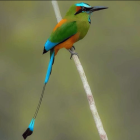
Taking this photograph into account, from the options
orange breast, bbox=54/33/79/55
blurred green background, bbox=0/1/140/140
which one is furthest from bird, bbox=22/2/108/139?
blurred green background, bbox=0/1/140/140

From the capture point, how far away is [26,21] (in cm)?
351

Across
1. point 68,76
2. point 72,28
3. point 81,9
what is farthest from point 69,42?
point 68,76

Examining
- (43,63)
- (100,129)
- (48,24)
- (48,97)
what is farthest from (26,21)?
(100,129)

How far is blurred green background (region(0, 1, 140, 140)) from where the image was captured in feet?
10.5

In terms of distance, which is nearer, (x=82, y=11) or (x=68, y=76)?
(x=82, y=11)

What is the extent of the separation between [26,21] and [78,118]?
102 cm

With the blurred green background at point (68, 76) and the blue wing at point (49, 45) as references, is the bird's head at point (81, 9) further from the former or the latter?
the blurred green background at point (68, 76)

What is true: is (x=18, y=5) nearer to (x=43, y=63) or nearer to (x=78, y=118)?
(x=43, y=63)

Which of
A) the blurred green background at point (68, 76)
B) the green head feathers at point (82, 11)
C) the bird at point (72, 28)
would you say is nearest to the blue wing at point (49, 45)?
the bird at point (72, 28)

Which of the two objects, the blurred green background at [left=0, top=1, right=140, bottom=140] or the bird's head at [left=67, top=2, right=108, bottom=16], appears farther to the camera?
the blurred green background at [left=0, top=1, right=140, bottom=140]

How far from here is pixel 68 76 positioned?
3.26 metres

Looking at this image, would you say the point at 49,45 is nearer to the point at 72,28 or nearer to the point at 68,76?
the point at 72,28

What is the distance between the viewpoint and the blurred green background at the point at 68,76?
320cm

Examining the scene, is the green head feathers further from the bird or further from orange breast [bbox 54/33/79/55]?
orange breast [bbox 54/33/79/55]
